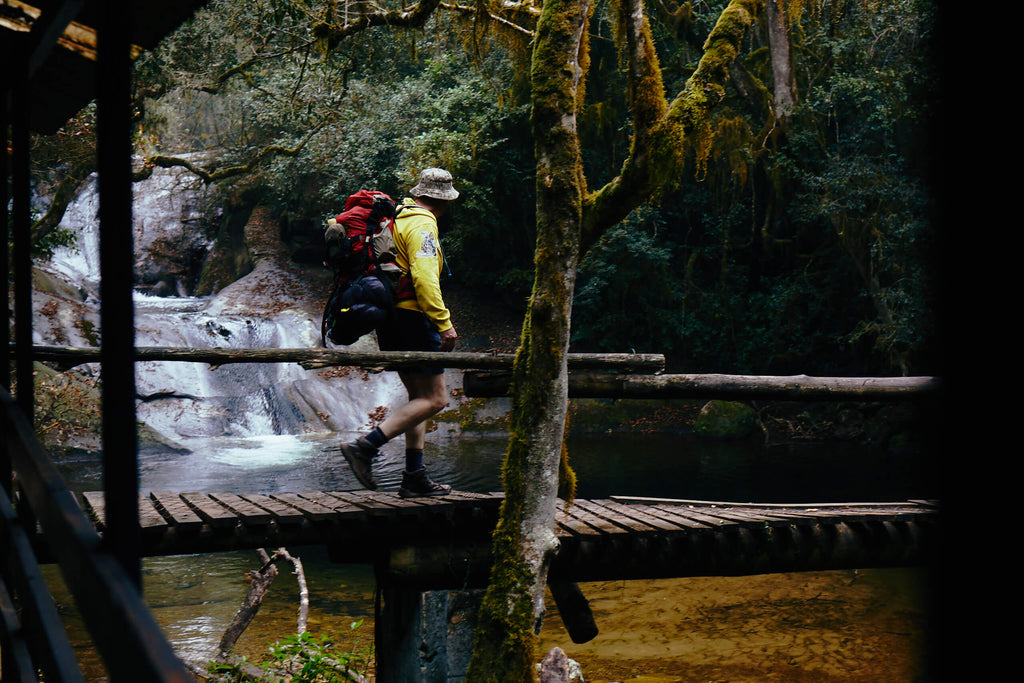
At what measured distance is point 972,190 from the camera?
1.65 ft

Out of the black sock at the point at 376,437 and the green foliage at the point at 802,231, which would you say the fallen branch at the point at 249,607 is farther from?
the green foliage at the point at 802,231

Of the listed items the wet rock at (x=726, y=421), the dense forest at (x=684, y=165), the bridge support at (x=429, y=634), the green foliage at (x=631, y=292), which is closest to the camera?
the bridge support at (x=429, y=634)

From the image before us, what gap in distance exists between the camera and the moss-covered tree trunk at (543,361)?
4074 mm

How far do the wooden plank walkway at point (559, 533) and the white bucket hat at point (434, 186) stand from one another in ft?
6.30

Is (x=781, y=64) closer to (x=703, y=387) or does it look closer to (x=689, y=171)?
(x=689, y=171)

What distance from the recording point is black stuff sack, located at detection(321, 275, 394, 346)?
495 centimetres

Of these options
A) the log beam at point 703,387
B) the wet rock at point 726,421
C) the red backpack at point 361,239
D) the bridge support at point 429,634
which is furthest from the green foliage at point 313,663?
the wet rock at point 726,421

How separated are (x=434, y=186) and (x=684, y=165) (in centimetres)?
1073

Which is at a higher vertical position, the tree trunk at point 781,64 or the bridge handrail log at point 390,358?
the tree trunk at point 781,64

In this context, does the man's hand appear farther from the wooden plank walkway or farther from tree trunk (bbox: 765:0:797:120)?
tree trunk (bbox: 765:0:797:120)

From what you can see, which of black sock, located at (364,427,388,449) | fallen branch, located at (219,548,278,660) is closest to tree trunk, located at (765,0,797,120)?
black sock, located at (364,427,388,449)

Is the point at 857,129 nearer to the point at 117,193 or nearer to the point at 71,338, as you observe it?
the point at 71,338

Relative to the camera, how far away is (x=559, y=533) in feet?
15.5

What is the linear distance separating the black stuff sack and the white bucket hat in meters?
0.67
